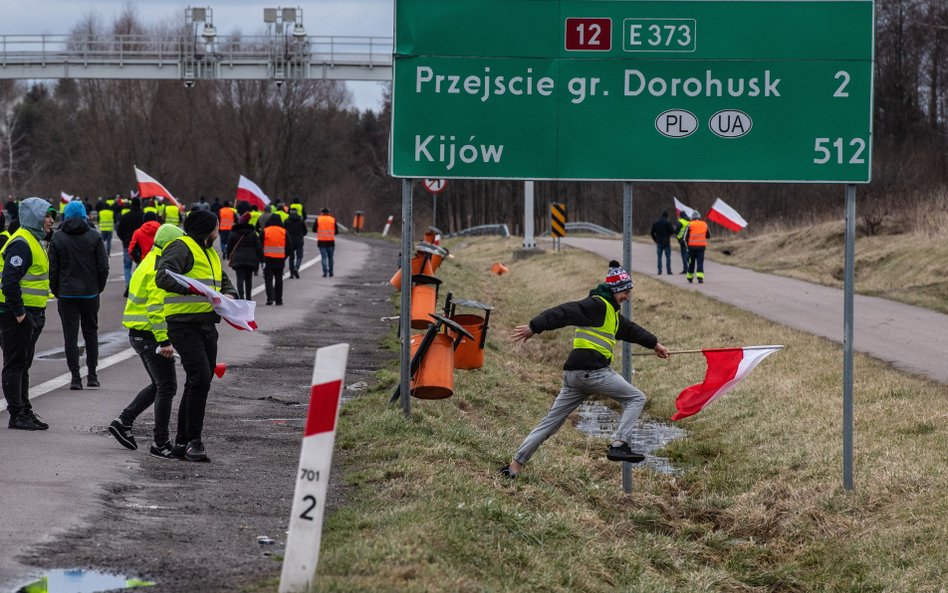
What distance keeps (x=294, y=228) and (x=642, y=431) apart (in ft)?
52.3

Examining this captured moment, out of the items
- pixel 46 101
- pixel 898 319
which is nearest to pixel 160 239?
pixel 898 319

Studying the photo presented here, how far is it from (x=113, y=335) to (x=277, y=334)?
231 cm

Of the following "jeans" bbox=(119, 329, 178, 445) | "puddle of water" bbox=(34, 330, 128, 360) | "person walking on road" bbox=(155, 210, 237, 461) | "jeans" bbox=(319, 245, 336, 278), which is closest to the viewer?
"person walking on road" bbox=(155, 210, 237, 461)

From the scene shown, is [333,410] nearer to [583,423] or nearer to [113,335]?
[583,423]

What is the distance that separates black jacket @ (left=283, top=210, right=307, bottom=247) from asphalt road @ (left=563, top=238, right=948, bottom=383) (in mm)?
8268

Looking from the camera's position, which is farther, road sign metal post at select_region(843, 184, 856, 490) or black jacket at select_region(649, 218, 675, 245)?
black jacket at select_region(649, 218, 675, 245)

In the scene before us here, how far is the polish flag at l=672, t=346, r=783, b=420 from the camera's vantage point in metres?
11.3

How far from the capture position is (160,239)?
32.9 feet

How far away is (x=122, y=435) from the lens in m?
10.4

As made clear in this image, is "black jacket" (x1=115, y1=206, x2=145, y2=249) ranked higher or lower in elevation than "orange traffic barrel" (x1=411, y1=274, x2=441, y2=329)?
higher

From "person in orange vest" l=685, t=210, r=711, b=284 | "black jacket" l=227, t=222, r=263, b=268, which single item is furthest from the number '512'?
"person in orange vest" l=685, t=210, r=711, b=284

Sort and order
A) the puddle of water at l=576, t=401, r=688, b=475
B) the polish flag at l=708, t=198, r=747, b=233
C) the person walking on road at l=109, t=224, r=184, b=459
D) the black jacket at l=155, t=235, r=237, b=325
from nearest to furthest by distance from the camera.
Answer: the black jacket at l=155, t=235, r=237, b=325, the person walking on road at l=109, t=224, r=184, b=459, the puddle of water at l=576, t=401, r=688, b=475, the polish flag at l=708, t=198, r=747, b=233

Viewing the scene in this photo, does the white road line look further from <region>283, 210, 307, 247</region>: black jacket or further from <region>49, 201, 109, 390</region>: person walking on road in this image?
<region>283, 210, 307, 247</region>: black jacket

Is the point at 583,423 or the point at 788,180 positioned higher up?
the point at 788,180
